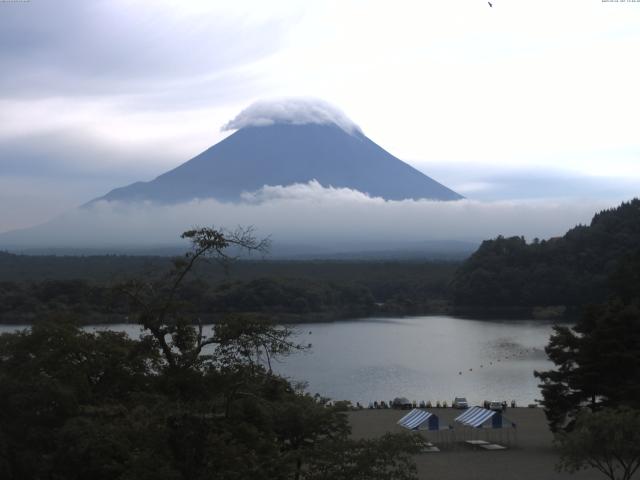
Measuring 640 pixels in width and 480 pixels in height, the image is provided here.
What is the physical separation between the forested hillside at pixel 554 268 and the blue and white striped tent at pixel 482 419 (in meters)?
29.3

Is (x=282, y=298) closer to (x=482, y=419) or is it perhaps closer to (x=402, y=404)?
(x=402, y=404)

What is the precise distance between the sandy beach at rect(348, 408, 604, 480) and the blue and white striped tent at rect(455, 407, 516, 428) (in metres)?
0.34

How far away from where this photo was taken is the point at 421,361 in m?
24.9

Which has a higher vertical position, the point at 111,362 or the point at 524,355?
the point at 111,362

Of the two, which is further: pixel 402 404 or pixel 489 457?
pixel 402 404

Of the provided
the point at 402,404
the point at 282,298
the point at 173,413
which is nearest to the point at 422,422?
the point at 402,404

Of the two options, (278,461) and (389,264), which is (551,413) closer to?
(278,461)

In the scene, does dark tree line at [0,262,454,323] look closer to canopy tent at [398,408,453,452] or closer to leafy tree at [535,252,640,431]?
canopy tent at [398,408,453,452]

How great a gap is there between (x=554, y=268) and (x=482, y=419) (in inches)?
1269

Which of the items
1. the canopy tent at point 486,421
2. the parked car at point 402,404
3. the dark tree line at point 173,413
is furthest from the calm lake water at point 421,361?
the dark tree line at point 173,413

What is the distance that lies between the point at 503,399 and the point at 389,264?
4467 centimetres

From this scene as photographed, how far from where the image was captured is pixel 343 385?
2047 cm

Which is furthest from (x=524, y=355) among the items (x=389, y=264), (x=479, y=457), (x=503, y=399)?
(x=389, y=264)

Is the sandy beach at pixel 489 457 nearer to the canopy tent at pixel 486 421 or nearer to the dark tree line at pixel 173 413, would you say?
the canopy tent at pixel 486 421
